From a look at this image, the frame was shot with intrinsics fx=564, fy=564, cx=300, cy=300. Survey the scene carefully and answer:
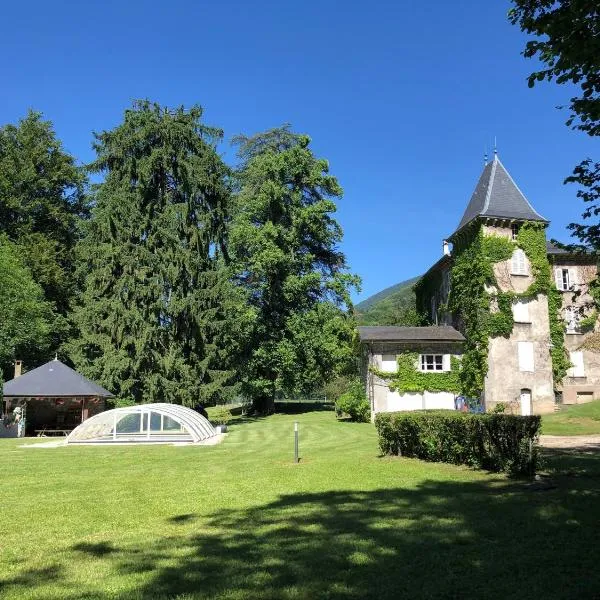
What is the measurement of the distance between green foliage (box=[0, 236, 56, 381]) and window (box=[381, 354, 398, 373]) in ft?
68.3

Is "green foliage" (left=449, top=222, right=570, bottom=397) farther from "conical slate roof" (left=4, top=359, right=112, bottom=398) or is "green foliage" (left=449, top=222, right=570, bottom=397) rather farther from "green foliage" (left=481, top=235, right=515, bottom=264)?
"conical slate roof" (left=4, top=359, right=112, bottom=398)

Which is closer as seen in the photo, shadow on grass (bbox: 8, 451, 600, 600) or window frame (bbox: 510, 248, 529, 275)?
shadow on grass (bbox: 8, 451, 600, 600)

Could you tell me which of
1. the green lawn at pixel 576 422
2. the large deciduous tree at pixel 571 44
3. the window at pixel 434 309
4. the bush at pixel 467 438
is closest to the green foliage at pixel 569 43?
the large deciduous tree at pixel 571 44

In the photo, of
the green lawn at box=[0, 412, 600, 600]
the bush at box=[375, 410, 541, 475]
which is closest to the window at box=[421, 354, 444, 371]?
the bush at box=[375, 410, 541, 475]

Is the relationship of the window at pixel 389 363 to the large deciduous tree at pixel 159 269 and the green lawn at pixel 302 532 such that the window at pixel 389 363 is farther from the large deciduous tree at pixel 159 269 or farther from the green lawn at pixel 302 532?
the green lawn at pixel 302 532

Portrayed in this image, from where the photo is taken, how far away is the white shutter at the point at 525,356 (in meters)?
33.9

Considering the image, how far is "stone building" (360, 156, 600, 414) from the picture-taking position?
33625 mm

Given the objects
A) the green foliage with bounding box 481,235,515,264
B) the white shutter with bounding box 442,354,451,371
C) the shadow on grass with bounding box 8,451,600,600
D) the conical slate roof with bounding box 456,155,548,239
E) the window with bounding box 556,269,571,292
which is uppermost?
the conical slate roof with bounding box 456,155,548,239

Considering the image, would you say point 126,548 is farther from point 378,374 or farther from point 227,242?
point 227,242

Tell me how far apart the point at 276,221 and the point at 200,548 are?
119 ft

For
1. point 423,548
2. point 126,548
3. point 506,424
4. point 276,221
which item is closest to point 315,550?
point 423,548

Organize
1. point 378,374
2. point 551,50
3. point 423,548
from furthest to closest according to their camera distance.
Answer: point 378,374 → point 551,50 → point 423,548

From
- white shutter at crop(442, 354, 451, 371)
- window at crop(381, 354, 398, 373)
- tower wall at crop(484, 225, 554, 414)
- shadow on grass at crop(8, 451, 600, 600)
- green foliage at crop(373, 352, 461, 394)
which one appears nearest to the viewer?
shadow on grass at crop(8, 451, 600, 600)

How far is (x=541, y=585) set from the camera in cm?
513
